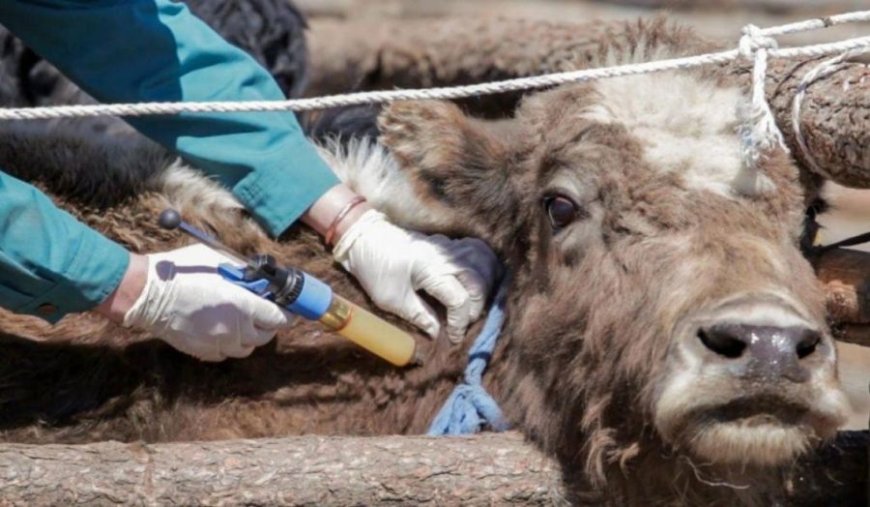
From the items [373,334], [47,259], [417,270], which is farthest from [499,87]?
[47,259]

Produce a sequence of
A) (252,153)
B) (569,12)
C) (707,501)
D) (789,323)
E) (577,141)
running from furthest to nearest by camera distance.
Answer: (569,12) → (252,153) → (577,141) → (707,501) → (789,323)

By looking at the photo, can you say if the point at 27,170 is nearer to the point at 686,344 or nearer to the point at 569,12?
the point at 686,344

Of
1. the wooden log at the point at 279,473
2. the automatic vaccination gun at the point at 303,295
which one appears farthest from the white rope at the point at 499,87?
the wooden log at the point at 279,473

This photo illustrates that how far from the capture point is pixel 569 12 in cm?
790

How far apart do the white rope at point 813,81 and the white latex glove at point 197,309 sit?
1.28 metres

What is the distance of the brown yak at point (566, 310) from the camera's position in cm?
325

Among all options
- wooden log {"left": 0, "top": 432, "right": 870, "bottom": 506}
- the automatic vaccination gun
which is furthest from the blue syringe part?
wooden log {"left": 0, "top": 432, "right": 870, "bottom": 506}

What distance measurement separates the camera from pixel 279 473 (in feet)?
10.5

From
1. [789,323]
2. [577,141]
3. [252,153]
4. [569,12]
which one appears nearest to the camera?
[789,323]

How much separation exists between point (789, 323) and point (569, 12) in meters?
4.92

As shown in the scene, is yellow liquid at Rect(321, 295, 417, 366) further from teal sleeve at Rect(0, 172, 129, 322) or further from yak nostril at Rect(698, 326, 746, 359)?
yak nostril at Rect(698, 326, 746, 359)

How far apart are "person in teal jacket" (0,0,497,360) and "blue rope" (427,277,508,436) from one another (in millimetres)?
73

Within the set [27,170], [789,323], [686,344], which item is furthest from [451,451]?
[27,170]

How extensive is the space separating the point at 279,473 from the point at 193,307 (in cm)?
72
